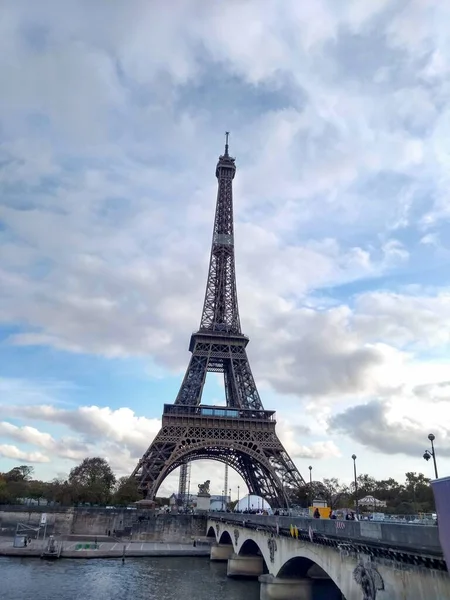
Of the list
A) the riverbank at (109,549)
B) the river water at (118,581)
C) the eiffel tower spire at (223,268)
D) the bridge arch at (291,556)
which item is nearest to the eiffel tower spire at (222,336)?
the eiffel tower spire at (223,268)

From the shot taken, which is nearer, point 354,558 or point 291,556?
point 354,558

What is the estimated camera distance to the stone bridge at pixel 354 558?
45.7 feet

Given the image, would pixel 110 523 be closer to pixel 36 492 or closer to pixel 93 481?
pixel 93 481

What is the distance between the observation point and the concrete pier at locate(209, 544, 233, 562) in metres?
52.1

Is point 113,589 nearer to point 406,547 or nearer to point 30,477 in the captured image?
point 406,547

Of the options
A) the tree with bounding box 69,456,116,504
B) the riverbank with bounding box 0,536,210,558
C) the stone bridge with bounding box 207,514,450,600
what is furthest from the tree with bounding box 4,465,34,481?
the stone bridge with bounding box 207,514,450,600

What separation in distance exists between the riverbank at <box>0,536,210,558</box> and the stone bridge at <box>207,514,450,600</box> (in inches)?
831

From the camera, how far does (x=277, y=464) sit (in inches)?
2766

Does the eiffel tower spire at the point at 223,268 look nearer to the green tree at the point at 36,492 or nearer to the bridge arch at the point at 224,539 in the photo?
the bridge arch at the point at 224,539

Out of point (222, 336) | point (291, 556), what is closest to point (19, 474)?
point (222, 336)

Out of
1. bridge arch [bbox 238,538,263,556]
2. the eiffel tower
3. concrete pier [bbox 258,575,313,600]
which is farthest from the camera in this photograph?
the eiffel tower

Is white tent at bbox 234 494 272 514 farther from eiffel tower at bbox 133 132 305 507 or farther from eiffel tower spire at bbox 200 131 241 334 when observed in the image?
eiffel tower spire at bbox 200 131 241 334

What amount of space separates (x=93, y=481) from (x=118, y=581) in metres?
51.9

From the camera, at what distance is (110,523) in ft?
219
